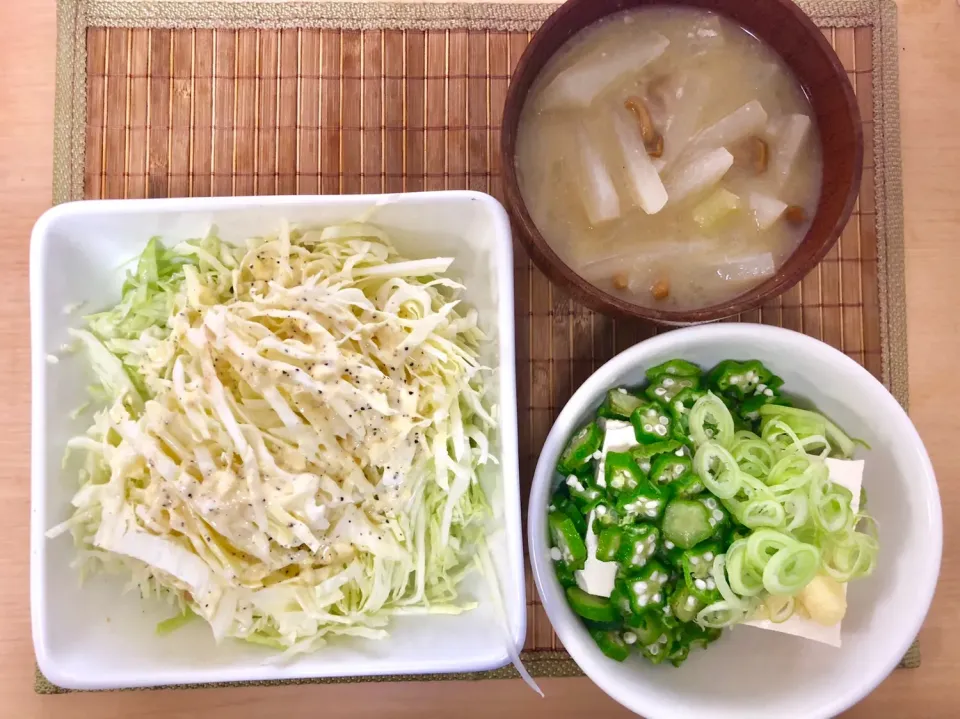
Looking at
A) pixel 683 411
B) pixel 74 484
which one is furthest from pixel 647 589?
pixel 74 484

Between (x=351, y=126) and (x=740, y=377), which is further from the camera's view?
(x=351, y=126)

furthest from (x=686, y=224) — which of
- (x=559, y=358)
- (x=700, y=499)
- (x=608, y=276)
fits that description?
(x=700, y=499)

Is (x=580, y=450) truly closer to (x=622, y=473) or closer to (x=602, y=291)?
(x=622, y=473)

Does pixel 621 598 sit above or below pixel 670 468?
below

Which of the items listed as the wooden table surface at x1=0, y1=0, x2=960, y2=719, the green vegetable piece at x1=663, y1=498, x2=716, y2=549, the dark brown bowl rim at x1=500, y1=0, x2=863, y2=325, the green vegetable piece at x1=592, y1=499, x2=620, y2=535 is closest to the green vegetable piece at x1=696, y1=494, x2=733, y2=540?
the green vegetable piece at x1=663, y1=498, x2=716, y2=549

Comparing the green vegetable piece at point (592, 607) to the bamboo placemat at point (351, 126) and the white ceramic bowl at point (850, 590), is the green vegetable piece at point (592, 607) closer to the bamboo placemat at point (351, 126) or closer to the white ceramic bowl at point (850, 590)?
the white ceramic bowl at point (850, 590)
